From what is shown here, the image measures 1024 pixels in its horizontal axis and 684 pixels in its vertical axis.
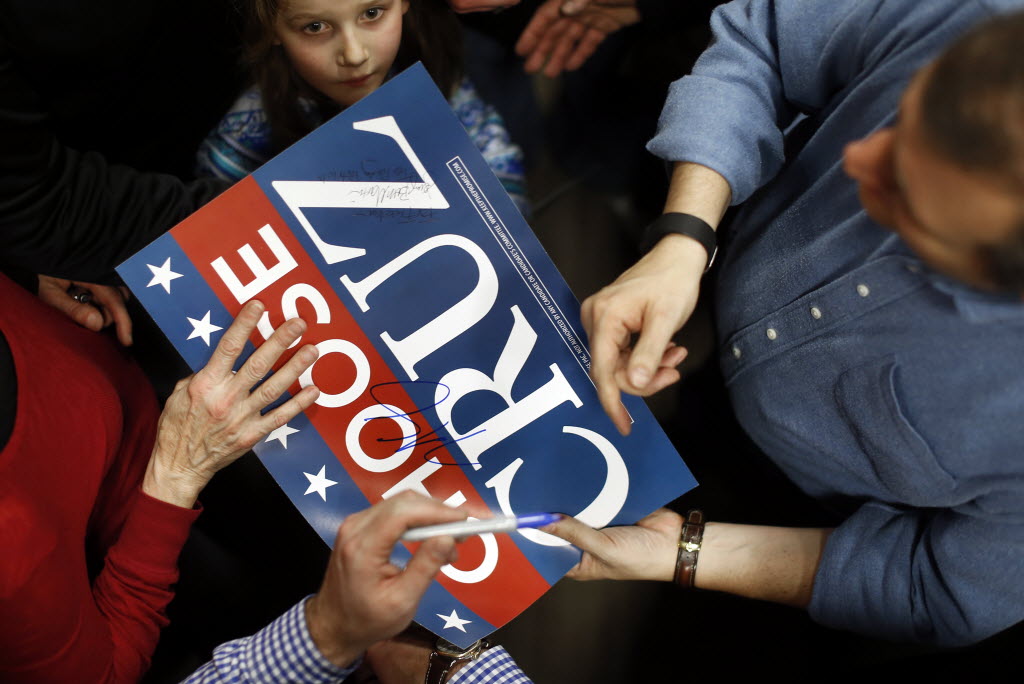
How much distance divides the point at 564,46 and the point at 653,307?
2.38 ft

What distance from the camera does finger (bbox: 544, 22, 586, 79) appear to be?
4.27 feet

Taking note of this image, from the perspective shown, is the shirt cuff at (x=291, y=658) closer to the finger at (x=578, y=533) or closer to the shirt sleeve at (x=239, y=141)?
the finger at (x=578, y=533)

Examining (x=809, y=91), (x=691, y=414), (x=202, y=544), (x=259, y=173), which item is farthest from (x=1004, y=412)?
(x=202, y=544)

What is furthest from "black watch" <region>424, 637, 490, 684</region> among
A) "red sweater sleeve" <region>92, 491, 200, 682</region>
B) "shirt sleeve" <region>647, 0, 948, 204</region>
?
"shirt sleeve" <region>647, 0, 948, 204</region>

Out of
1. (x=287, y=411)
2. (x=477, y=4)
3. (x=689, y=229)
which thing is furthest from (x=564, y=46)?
(x=287, y=411)

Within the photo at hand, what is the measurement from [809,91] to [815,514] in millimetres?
672

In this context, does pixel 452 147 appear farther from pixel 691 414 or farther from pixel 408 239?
pixel 691 414

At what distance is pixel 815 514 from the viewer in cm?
115

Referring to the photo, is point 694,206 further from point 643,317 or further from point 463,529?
point 463,529

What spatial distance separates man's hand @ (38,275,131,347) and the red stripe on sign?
373 mm

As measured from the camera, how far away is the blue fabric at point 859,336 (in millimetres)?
719

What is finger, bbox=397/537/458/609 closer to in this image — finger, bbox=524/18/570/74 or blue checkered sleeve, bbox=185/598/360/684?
blue checkered sleeve, bbox=185/598/360/684

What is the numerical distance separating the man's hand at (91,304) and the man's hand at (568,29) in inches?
33.5

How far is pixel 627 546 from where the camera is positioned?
98 centimetres
